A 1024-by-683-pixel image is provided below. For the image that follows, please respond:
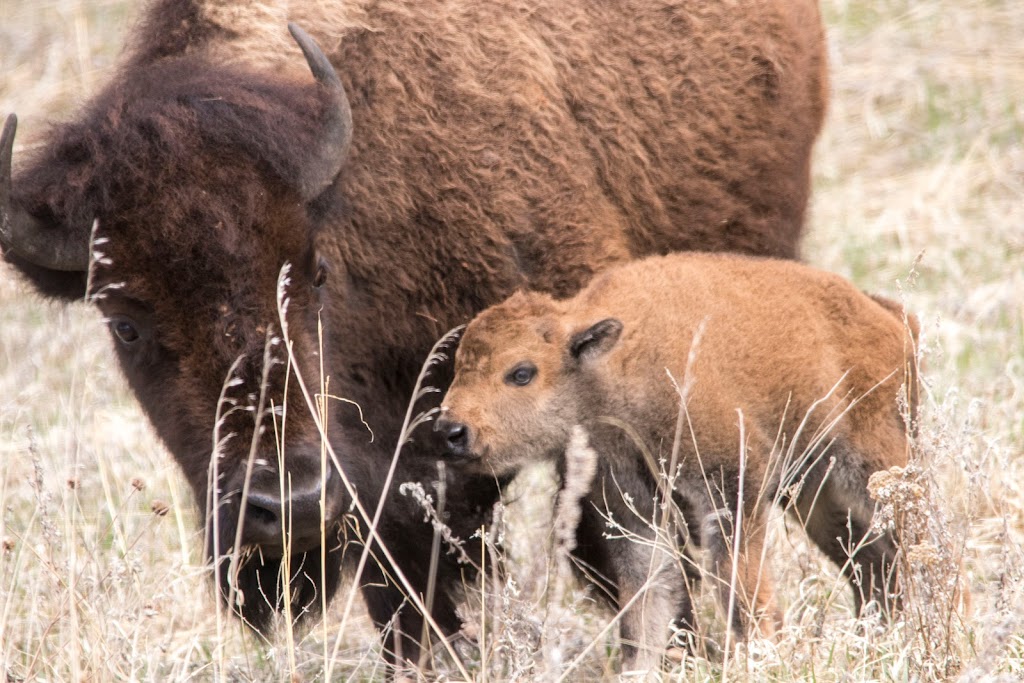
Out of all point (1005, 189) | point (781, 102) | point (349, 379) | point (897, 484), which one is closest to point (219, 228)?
point (349, 379)

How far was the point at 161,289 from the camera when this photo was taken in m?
3.78

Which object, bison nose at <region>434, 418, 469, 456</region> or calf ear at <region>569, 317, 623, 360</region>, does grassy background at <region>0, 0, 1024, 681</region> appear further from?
calf ear at <region>569, 317, 623, 360</region>

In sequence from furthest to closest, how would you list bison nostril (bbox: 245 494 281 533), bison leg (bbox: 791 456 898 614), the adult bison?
bison leg (bbox: 791 456 898 614) < the adult bison < bison nostril (bbox: 245 494 281 533)

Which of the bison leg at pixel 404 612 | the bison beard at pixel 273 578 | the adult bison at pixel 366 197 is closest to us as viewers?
the adult bison at pixel 366 197

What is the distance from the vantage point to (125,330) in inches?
155

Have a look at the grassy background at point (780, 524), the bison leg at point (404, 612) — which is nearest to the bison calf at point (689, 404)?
the grassy background at point (780, 524)

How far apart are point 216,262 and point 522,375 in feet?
3.04

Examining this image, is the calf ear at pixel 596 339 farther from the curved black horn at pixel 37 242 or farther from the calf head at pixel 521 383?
the curved black horn at pixel 37 242

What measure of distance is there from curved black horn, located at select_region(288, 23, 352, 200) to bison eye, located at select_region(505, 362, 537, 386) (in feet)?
2.70

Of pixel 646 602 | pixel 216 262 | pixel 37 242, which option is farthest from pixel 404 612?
pixel 37 242

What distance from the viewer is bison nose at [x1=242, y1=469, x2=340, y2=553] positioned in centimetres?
363

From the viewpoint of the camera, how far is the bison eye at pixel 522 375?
391 centimetres

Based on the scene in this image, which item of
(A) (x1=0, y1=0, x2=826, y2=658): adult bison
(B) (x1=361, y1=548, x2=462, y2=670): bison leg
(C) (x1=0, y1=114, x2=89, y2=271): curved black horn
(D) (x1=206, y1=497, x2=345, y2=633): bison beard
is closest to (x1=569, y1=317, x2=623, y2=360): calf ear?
(A) (x1=0, y1=0, x2=826, y2=658): adult bison

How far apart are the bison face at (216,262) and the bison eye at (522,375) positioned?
56 centimetres
